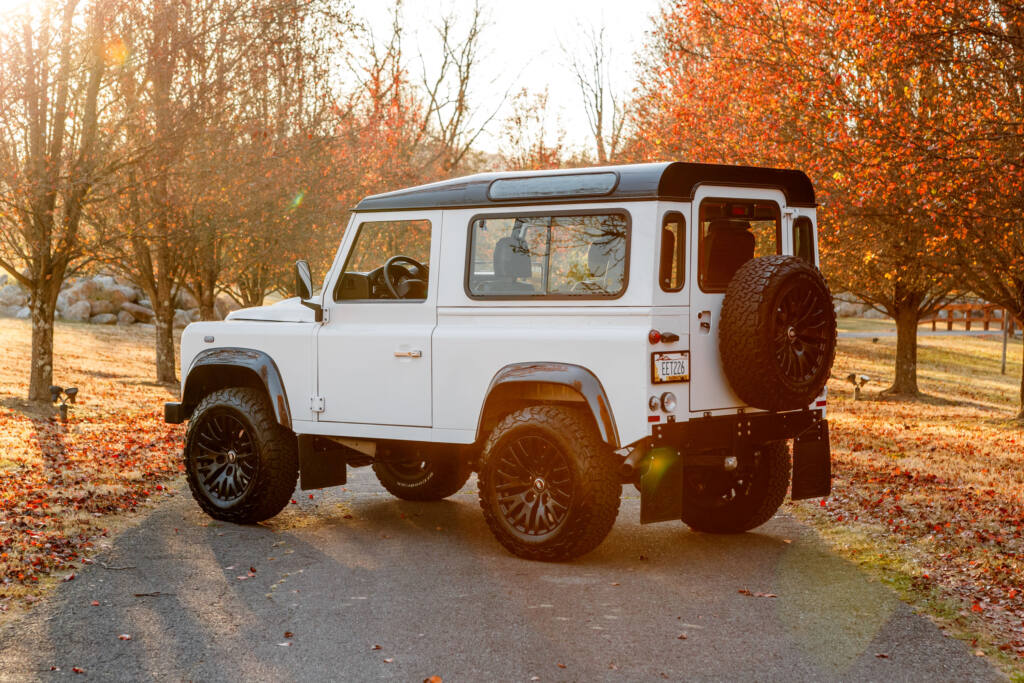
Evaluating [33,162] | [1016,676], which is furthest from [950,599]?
[33,162]

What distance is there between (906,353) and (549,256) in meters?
16.8

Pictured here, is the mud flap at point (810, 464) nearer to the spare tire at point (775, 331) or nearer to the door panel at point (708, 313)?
the spare tire at point (775, 331)

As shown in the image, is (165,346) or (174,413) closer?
(174,413)

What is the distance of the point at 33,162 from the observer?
1484 cm

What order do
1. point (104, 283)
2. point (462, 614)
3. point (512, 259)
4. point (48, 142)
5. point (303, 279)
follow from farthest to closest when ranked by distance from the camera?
1. point (104, 283)
2. point (48, 142)
3. point (303, 279)
4. point (512, 259)
5. point (462, 614)

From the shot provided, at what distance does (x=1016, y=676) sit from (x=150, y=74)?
1418 centimetres

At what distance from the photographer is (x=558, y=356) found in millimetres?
6922

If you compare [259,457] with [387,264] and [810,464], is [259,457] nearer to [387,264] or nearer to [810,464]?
[387,264]

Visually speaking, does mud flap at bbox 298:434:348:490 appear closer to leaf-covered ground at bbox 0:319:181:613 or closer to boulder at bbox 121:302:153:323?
leaf-covered ground at bbox 0:319:181:613

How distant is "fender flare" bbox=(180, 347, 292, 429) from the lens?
8.30m

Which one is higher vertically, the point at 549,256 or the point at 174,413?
the point at 549,256

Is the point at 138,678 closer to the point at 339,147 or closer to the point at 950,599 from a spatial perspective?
the point at 950,599

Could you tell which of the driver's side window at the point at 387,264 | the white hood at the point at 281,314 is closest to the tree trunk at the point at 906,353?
the driver's side window at the point at 387,264

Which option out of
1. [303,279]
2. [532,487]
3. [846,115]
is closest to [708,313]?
[532,487]
